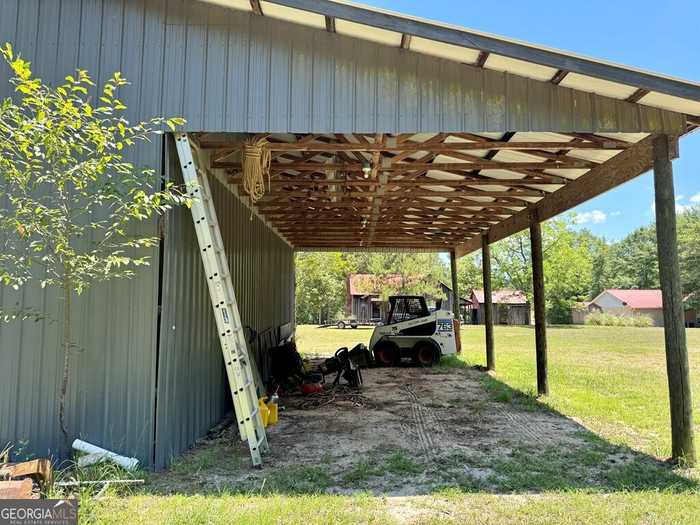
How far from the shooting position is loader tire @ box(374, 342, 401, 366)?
1142cm

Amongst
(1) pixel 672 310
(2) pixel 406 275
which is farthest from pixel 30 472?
(2) pixel 406 275

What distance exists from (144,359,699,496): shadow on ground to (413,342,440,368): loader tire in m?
4.53

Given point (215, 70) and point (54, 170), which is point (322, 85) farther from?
point (54, 170)

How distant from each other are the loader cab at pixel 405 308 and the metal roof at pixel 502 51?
8145mm

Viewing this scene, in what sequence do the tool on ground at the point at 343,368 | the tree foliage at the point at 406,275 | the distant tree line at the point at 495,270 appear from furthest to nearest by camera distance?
the distant tree line at the point at 495,270, the tree foliage at the point at 406,275, the tool on ground at the point at 343,368

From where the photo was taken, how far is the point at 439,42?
3.80m

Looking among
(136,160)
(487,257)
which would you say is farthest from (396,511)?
(487,257)

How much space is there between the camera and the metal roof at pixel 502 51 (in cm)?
368

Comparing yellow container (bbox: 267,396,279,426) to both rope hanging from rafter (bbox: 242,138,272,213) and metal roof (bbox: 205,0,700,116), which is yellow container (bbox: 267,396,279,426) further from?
metal roof (bbox: 205,0,700,116)

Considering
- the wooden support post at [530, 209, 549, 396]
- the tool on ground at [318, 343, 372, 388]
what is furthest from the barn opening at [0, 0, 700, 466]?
the tool on ground at [318, 343, 372, 388]

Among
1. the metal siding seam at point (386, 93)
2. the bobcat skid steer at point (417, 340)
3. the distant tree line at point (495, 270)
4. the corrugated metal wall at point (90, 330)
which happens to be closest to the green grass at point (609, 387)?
the bobcat skid steer at point (417, 340)

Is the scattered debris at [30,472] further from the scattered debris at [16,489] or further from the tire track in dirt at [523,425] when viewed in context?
the tire track in dirt at [523,425]

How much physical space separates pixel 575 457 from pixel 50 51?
6.08 metres

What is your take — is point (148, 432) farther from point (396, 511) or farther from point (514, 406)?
point (514, 406)
